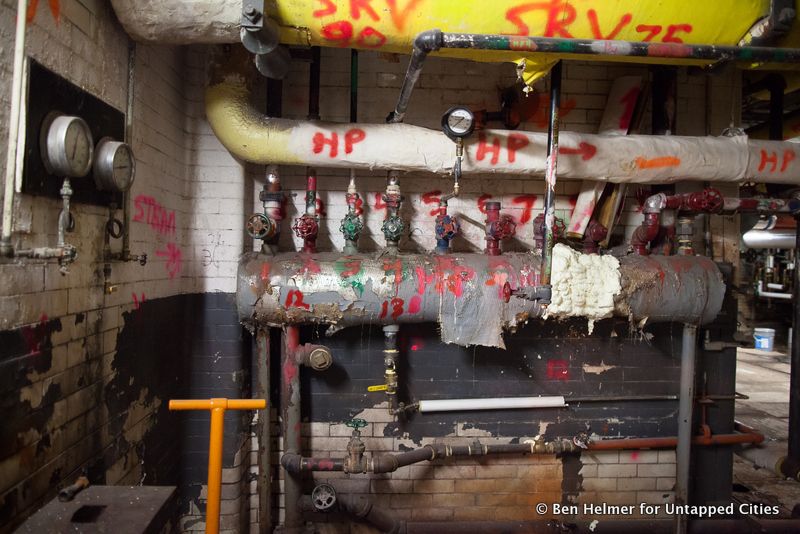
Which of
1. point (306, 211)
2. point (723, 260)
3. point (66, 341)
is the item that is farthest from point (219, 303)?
point (723, 260)

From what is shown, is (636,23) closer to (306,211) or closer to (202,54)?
(306,211)

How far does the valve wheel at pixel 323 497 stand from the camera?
2615 millimetres

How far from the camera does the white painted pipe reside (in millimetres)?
2842

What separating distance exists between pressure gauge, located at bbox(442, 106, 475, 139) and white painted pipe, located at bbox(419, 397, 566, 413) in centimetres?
177

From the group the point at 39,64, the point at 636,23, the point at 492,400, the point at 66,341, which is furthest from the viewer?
the point at 492,400

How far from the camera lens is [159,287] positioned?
2.43m

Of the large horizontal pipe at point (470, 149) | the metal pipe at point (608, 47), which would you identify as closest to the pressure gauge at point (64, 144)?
the large horizontal pipe at point (470, 149)

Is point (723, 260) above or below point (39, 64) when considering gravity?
below

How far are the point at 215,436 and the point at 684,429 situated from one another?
2.91 m

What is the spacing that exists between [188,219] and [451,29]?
2002mm

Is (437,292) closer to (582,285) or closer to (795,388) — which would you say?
(582,285)

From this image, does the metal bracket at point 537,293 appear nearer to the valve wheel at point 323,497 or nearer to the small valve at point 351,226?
the small valve at point 351,226

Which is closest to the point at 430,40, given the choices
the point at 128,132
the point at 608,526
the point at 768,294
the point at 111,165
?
the point at 111,165

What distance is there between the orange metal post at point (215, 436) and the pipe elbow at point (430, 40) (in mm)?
1582
